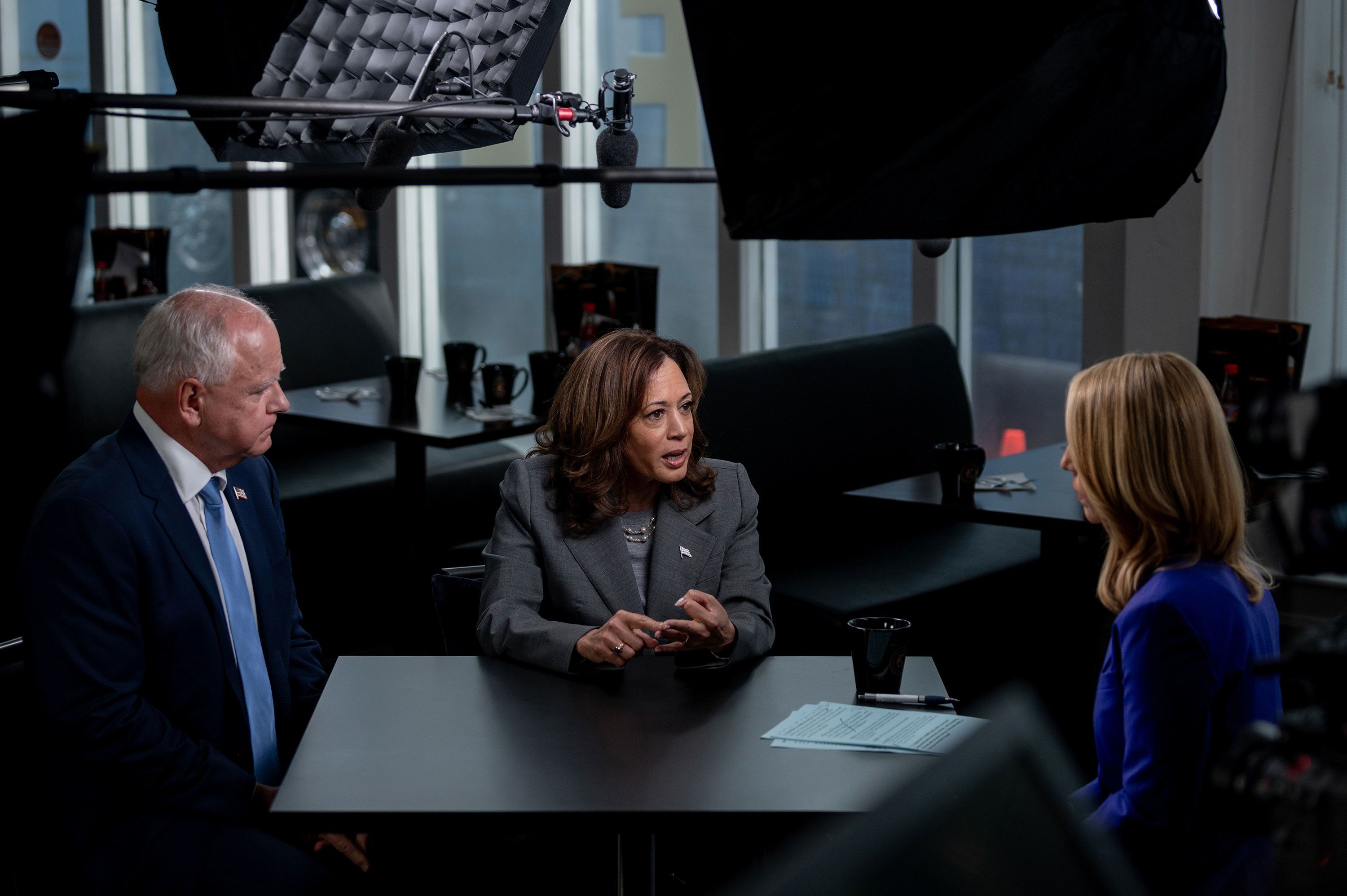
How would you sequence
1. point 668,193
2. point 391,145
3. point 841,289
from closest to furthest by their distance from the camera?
point 391,145 → point 841,289 → point 668,193

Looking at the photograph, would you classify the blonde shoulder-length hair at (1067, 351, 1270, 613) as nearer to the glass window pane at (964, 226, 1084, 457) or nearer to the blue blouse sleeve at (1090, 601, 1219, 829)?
the blue blouse sleeve at (1090, 601, 1219, 829)

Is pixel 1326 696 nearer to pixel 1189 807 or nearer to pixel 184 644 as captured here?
pixel 1189 807

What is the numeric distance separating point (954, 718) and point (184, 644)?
42.6 inches

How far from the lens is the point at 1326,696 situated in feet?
1.67

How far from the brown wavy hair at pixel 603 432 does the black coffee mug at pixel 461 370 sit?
1938 mm

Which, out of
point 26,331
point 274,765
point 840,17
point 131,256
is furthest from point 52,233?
point 131,256

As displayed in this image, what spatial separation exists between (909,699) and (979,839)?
58.0 inches

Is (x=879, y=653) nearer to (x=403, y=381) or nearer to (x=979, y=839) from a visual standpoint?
(x=979, y=839)

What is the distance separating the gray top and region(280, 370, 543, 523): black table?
148 centimetres

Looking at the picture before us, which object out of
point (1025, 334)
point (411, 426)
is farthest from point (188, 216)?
point (1025, 334)

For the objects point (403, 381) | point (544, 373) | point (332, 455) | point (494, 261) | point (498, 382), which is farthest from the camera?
point (494, 261)

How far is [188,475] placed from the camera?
6.66ft

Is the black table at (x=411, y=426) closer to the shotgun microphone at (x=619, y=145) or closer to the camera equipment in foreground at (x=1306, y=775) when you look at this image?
the shotgun microphone at (x=619, y=145)

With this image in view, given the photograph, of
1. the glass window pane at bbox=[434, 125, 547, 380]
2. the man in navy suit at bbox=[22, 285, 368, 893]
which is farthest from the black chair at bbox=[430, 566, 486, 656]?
the glass window pane at bbox=[434, 125, 547, 380]
